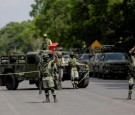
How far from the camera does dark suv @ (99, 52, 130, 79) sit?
4328 centimetres

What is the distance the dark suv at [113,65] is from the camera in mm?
43281

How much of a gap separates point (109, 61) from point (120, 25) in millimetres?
13190

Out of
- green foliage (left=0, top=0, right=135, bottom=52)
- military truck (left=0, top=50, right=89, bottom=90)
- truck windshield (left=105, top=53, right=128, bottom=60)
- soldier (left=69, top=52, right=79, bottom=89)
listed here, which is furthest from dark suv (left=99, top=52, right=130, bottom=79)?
soldier (left=69, top=52, right=79, bottom=89)

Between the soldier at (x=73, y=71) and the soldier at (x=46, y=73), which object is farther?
the soldier at (x=73, y=71)

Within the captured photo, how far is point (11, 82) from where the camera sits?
30.0 metres

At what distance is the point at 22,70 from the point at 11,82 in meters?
0.86

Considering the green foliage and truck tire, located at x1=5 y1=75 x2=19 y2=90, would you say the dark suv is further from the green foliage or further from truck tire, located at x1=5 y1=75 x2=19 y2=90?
truck tire, located at x1=5 y1=75 x2=19 y2=90

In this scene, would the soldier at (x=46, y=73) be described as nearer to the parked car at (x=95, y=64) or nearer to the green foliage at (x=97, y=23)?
the parked car at (x=95, y=64)

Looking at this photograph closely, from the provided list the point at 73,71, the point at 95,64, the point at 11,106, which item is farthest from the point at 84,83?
the point at 95,64

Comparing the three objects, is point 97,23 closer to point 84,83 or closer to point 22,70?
point 84,83

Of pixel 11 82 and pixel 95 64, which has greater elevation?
pixel 95 64

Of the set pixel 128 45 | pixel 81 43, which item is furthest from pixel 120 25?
pixel 81 43

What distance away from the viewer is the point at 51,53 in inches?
1114

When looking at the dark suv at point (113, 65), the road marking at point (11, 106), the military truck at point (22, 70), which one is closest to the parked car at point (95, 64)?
the dark suv at point (113, 65)
